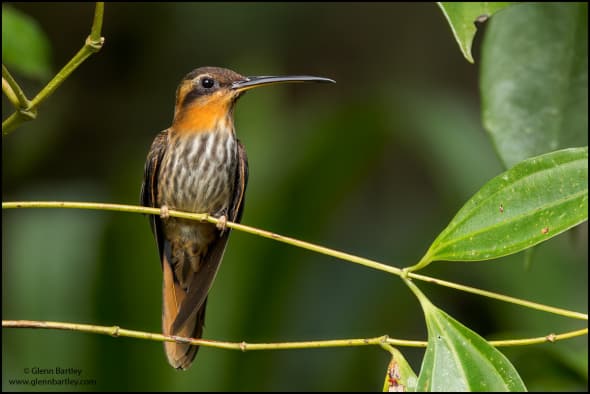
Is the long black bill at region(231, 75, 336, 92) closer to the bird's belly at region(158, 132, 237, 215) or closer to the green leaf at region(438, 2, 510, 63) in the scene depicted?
the bird's belly at region(158, 132, 237, 215)

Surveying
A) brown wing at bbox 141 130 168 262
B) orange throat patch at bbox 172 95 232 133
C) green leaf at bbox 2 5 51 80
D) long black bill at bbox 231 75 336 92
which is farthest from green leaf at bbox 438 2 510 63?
green leaf at bbox 2 5 51 80

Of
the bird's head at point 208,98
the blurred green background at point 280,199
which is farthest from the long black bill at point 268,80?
the blurred green background at point 280,199

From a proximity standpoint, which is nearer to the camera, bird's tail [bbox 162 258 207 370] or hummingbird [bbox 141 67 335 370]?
bird's tail [bbox 162 258 207 370]

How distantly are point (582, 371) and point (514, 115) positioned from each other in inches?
40.7

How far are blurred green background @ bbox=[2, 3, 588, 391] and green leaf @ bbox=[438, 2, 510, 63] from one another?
1.35 meters

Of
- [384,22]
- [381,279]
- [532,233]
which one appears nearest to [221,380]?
[381,279]

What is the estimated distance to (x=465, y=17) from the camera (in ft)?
6.77

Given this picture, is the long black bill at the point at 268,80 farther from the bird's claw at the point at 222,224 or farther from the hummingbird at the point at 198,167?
the bird's claw at the point at 222,224

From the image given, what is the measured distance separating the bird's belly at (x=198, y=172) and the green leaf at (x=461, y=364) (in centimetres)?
147

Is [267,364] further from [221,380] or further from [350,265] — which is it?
[350,265]

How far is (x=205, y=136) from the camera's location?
3008 mm

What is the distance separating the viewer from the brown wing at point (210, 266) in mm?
2502

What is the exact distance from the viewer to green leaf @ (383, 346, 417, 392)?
164 cm

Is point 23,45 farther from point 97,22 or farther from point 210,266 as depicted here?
point 97,22
